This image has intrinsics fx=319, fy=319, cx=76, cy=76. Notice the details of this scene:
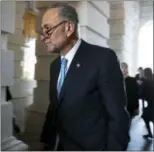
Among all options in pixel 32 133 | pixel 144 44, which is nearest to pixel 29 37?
pixel 32 133

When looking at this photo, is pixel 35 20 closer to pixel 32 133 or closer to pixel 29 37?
pixel 29 37

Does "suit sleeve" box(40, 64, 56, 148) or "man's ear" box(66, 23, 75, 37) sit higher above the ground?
"man's ear" box(66, 23, 75, 37)

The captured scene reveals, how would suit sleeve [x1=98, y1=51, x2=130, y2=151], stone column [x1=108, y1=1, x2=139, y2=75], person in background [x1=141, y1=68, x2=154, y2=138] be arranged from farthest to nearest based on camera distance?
person in background [x1=141, y1=68, x2=154, y2=138] → stone column [x1=108, y1=1, x2=139, y2=75] → suit sleeve [x1=98, y1=51, x2=130, y2=151]

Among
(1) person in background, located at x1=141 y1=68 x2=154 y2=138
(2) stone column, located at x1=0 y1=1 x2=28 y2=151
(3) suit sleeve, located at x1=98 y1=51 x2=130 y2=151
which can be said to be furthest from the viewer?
(1) person in background, located at x1=141 y1=68 x2=154 y2=138

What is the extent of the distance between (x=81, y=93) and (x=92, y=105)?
0.24ft

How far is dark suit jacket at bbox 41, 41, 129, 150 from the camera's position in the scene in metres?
1.38

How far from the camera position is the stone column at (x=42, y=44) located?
114 inches

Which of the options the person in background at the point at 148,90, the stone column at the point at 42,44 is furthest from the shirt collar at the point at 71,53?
the person in background at the point at 148,90

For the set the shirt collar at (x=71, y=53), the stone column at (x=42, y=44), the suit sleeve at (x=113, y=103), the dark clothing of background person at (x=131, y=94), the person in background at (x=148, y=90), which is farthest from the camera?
the person in background at (x=148, y=90)

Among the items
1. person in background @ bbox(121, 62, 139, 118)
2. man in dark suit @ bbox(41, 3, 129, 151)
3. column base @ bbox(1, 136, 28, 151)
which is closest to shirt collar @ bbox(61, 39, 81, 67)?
→ man in dark suit @ bbox(41, 3, 129, 151)

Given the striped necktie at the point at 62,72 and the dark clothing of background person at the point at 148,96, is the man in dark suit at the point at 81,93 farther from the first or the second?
the dark clothing of background person at the point at 148,96

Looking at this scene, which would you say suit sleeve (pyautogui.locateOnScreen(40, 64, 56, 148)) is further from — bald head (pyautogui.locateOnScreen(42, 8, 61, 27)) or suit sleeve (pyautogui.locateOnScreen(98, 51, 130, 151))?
bald head (pyautogui.locateOnScreen(42, 8, 61, 27))

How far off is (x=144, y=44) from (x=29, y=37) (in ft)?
4.61

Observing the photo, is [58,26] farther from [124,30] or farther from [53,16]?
[124,30]
